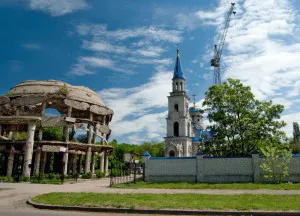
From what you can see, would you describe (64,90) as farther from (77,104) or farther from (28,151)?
(28,151)

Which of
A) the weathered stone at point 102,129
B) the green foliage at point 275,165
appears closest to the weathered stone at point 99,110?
the weathered stone at point 102,129

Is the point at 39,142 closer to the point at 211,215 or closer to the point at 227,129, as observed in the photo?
the point at 227,129

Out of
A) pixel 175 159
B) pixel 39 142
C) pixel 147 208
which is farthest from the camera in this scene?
pixel 39 142

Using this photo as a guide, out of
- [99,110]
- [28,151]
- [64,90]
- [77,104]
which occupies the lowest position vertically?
[28,151]

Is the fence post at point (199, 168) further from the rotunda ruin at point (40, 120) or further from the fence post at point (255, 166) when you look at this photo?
the rotunda ruin at point (40, 120)

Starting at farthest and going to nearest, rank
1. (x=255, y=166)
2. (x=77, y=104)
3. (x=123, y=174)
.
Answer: (x=77, y=104) < (x=123, y=174) < (x=255, y=166)

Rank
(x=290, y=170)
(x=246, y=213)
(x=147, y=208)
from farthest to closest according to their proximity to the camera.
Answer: (x=290, y=170), (x=147, y=208), (x=246, y=213)

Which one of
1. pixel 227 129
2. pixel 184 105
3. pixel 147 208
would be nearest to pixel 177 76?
pixel 184 105

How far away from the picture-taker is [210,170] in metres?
21.9

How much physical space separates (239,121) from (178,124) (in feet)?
85.7

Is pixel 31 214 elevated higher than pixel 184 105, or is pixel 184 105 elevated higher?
pixel 184 105

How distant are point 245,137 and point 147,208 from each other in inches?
705

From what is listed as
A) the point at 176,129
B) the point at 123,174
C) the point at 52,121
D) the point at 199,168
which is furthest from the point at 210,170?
the point at 176,129

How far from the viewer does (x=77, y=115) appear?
36.6 metres
